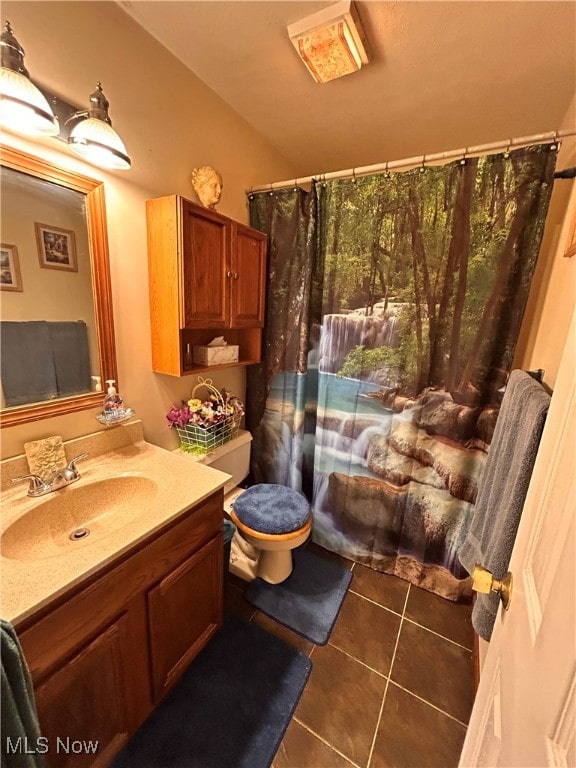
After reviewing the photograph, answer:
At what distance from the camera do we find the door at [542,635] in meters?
0.35

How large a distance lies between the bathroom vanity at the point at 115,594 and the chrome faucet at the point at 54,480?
1.2 inches

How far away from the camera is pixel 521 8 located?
0.99 metres

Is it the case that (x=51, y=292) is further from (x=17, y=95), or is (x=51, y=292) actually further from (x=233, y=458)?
(x=233, y=458)

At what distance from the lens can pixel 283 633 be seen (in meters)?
1.41

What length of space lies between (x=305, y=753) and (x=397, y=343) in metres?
1.62

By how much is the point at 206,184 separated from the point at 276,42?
22.2 inches

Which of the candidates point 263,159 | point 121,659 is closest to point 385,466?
point 121,659

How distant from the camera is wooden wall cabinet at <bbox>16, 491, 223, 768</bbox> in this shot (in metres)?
0.72

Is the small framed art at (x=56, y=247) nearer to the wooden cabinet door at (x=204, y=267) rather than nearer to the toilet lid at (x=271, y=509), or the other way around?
the wooden cabinet door at (x=204, y=267)

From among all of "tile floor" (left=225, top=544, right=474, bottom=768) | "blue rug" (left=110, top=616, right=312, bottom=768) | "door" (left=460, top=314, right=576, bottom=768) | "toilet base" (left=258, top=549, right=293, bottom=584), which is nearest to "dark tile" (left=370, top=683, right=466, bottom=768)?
"tile floor" (left=225, top=544, right=474, bottom=768)

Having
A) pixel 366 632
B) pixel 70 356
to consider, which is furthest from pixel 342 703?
pixel 70 356

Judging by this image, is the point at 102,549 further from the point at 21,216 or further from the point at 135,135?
the point at 135,135
